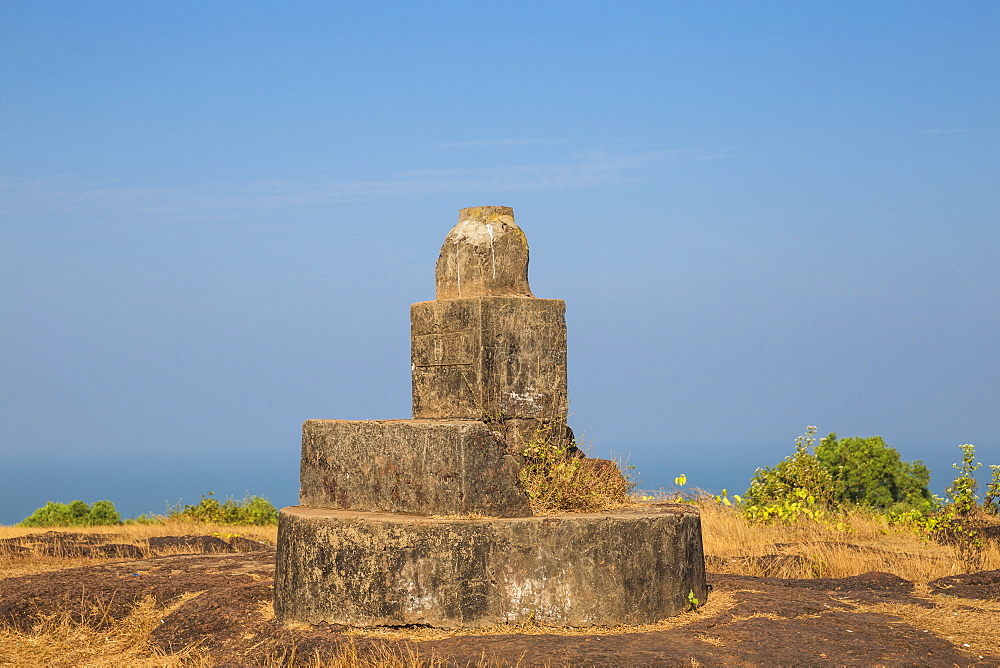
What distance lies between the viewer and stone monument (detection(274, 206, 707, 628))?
26.3 feet

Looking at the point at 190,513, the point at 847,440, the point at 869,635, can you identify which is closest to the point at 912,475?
the point at 847,440

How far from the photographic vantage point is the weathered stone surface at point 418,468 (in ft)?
27.2

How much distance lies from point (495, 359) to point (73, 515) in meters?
14.1

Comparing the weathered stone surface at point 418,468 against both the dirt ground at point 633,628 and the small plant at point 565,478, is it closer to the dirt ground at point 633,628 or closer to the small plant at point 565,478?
the small plant at point 565,478

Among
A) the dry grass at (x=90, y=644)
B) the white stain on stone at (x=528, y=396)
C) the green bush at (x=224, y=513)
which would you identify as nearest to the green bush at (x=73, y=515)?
the green bush at (x=224, y=513)

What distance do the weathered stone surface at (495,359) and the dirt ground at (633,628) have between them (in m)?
2.10

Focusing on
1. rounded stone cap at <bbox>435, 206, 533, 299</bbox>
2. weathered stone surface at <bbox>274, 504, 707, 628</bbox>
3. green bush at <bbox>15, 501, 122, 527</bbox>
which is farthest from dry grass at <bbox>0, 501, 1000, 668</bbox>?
green bush at <bbox>15, 501, 122, 527</bbox>

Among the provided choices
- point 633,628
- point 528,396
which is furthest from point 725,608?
point 528,396

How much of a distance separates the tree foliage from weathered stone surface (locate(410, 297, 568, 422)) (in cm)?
1077

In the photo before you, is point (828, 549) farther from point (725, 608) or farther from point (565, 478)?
point (565, 478)

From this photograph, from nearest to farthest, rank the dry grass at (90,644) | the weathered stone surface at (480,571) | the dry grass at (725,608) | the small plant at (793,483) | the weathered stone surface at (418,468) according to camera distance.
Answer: the dry grass at (725,608) < the weathered stone surface at (480,571) < the weathered stone surface at (418,468) < the dry grass at (90,644) < the small plant at (793,483)

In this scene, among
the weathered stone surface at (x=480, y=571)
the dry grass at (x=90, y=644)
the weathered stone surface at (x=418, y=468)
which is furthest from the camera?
the dry grass at (x=90, y=644)

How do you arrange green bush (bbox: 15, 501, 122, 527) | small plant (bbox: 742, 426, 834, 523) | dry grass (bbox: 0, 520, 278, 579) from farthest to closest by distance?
green bush (bbox: 15, 501, 122, 527), small plant (bbox: 742, 426, 834, 523), dry grass (bbox: 0, 520, 278, 579)

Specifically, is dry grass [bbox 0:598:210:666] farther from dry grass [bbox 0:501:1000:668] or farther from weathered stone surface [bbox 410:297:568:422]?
weathered stone surface [bbox 410:297:568:422]
